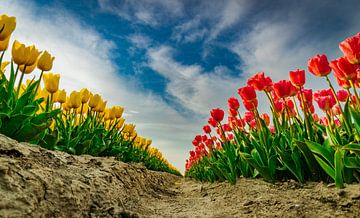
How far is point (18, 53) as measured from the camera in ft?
10.8

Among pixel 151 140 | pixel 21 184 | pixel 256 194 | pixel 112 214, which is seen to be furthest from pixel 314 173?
pixel 151 140

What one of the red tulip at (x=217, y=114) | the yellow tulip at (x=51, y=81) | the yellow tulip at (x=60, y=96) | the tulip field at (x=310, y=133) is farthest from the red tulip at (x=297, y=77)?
the yellow tulip at (x=60, y=96)

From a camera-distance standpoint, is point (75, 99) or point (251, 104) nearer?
point (251, 104)

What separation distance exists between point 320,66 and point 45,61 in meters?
3.23

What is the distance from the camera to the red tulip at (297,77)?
3.39 m

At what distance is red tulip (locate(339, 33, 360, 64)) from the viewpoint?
8.27 ft

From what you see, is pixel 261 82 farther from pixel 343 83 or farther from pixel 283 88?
pixel 343 83

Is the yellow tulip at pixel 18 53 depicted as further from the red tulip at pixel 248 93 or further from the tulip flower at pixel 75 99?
the red tulip at pixel 248 93

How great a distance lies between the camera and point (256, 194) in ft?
10.6

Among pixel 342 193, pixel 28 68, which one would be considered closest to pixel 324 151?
pixel 342 193

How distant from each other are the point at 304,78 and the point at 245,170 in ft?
6.10

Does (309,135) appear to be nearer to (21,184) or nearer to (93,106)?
(21,184)

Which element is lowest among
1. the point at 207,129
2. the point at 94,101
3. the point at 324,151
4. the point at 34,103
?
the point at 324,151

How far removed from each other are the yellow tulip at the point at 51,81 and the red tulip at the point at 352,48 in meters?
3.59
